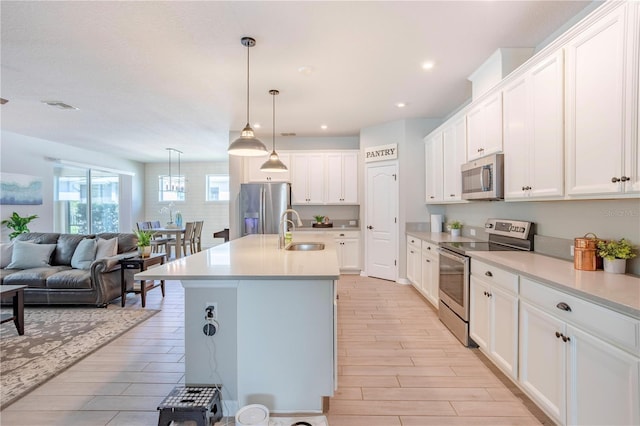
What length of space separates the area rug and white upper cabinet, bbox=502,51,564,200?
12.9ft

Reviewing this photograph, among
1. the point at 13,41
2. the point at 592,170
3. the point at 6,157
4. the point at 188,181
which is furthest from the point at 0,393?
the point at 188,181

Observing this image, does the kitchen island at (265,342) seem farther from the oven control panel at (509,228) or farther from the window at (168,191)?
the window at (168,191)

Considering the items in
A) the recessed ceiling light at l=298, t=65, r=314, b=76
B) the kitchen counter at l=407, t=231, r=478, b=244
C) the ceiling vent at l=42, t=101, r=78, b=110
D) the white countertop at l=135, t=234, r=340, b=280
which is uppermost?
Answer: the recessed ceiling light at l=298, t=65, r=314, b=76

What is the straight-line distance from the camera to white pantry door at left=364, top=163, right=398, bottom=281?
17.0 feet

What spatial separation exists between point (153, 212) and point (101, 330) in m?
7.36

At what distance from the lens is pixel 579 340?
58.8 inches

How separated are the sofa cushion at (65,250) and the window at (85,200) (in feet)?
10.1

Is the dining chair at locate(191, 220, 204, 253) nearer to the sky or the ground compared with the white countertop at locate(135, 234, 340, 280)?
nearer to the ground

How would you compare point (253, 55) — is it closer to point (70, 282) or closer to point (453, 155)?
point (453, 155)

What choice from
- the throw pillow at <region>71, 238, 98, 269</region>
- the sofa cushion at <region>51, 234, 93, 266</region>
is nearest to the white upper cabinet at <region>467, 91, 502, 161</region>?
the throw pillow at <region>71, 238, 98, 269</region>

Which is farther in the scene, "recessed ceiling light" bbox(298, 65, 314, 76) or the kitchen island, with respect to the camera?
"recessed ceiling light" bbox(298, 65, 314, 76)

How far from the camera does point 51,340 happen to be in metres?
2.97

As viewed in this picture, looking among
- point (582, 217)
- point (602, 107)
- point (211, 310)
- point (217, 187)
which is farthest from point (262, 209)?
point (217, 187)

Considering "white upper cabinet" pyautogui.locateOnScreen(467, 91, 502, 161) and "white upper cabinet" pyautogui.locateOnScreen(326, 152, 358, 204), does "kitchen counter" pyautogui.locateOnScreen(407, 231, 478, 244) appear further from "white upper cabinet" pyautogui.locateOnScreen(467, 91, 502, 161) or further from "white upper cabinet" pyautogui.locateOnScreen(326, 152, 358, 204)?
"white upper cabinet" pyautogui.locateOnScreen(326, 152, 358, 204)
